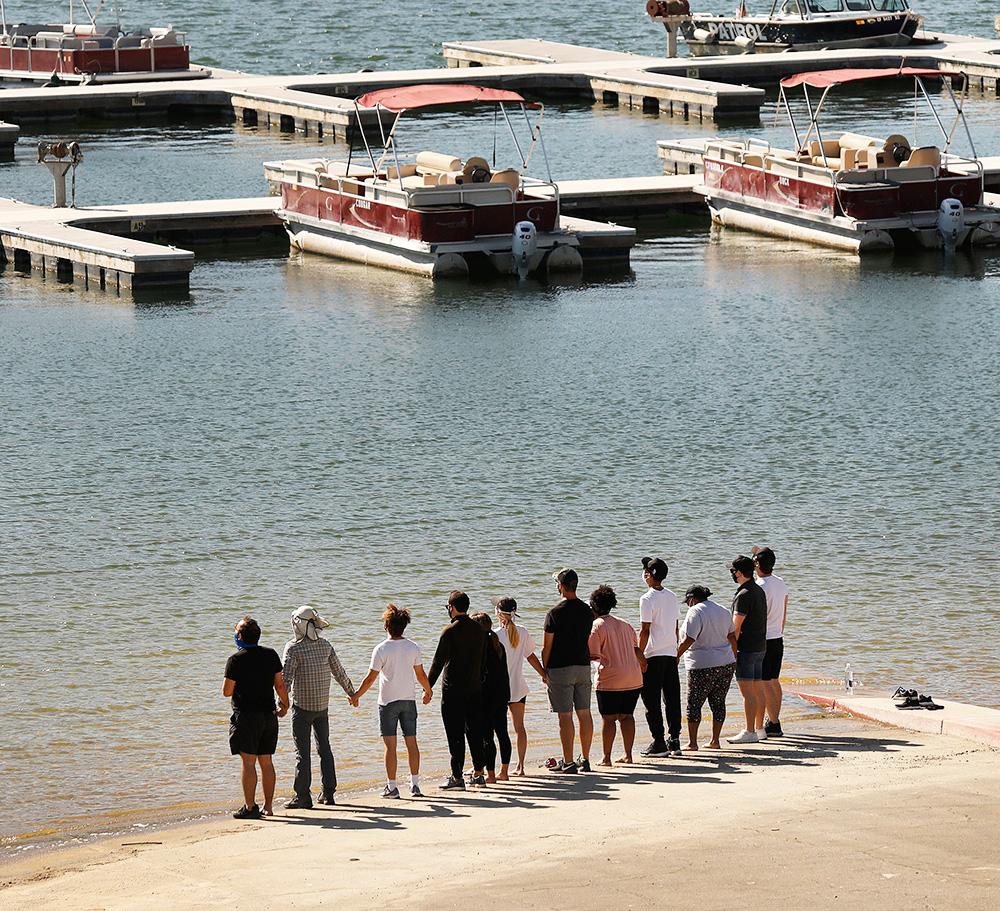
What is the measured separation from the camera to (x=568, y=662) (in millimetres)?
10844

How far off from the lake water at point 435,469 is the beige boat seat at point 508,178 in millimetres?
1665

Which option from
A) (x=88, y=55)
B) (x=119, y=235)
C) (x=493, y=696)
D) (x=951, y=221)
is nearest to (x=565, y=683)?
(x=493, y=696)

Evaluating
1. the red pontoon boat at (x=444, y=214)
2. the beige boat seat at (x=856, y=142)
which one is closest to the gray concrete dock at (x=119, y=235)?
the red pontoon boat at (x=444, y=214)

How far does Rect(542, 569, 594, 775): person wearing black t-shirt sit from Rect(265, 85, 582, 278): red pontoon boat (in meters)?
18.6

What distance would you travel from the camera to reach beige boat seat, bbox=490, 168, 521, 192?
A: 96.7 feet


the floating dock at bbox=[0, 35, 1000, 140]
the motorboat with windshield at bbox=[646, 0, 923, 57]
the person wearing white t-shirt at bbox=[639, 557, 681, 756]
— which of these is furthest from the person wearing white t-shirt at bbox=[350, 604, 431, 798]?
the motorboat with windshield at bbox=[646, 0, 923, 57]

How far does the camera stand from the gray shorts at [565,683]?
10.8 metres

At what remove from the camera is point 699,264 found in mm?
31172

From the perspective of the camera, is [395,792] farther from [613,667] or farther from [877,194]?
[877,194]

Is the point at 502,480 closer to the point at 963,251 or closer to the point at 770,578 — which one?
the point at 770,578

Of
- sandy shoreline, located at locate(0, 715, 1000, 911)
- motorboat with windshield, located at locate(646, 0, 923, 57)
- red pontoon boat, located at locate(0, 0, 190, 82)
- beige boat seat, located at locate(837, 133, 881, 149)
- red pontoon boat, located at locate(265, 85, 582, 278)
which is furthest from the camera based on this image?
motorboat with windshield, located at locate(646, 0, 923, 57)

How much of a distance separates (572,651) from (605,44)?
2372 inches

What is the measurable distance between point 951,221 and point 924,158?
117cm

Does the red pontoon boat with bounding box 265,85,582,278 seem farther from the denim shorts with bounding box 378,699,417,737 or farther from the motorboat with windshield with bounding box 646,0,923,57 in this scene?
the motorboat with windshield with bounding box 646,0,923,57
